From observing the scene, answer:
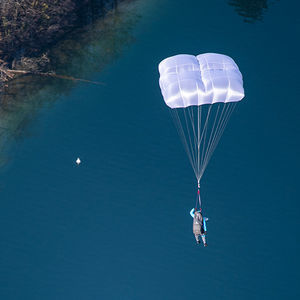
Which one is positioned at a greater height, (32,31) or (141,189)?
(32,31)

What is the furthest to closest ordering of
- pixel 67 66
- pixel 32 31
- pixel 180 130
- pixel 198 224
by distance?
pixel 67 66 < pixel 32 31 < pixel 180 130 < pixel 198 224

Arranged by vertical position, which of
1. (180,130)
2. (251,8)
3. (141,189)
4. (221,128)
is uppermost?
(251,8)

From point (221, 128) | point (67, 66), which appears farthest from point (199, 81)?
point (67, 66)

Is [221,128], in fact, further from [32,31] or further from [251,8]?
[32,31]

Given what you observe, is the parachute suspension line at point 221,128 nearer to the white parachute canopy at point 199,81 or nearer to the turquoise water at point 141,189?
the turquoise water at point 141,189

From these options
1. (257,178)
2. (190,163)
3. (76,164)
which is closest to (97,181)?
(76,164)

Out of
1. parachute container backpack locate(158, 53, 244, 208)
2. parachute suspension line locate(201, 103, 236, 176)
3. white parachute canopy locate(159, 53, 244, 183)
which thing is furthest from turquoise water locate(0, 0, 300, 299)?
white parachute canopy locate(159, 53, 244, 183)

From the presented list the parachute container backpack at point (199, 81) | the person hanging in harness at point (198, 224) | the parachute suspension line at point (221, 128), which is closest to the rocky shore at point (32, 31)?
the parachute container backpack at point (199, 81)

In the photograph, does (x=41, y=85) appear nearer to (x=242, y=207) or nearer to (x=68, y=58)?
(x=68, y=58)
